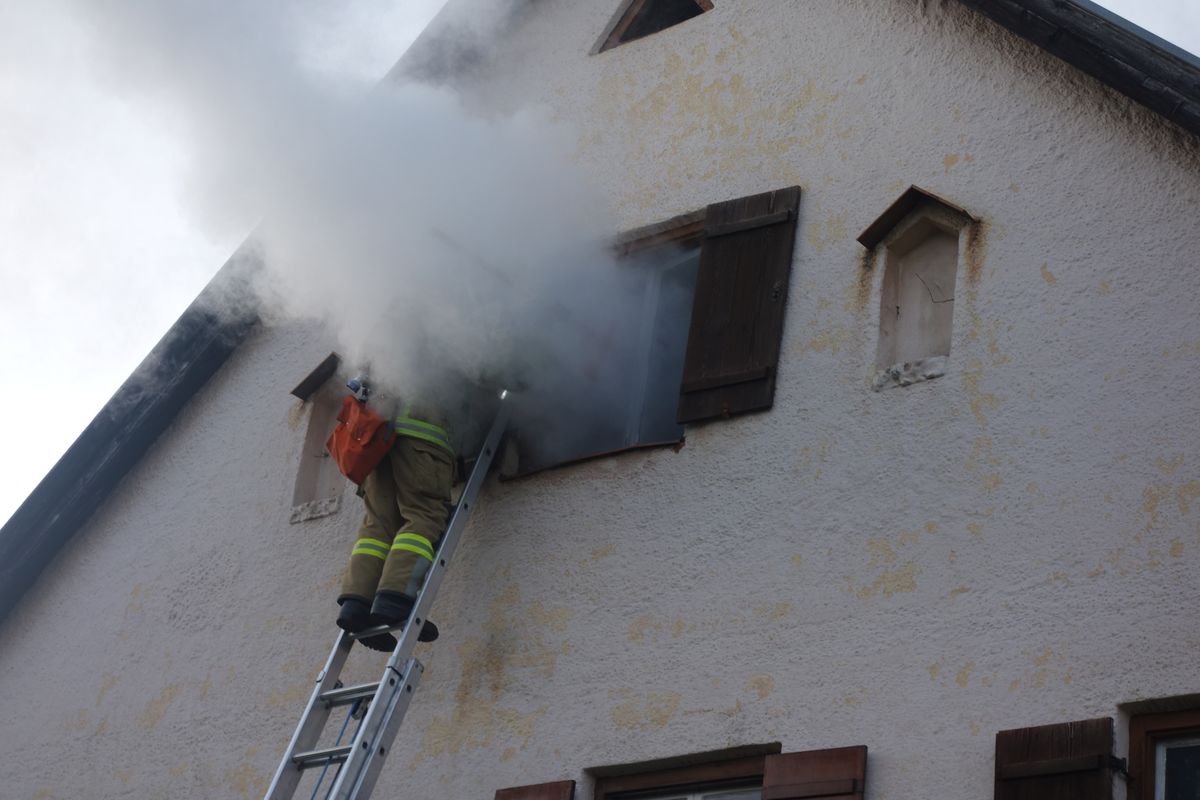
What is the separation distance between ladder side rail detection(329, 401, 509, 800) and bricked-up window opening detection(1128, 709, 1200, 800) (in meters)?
2.77

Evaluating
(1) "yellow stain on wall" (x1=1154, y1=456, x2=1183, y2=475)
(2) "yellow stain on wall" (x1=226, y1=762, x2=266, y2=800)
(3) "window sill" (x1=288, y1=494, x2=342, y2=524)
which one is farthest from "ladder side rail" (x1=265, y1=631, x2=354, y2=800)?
(1) "yellow stain on wall" (x1=1154, y1=456, x2=1183, y2=475)

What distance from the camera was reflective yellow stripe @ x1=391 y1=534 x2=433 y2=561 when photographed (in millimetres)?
7141

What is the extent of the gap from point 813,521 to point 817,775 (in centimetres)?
Result: 103

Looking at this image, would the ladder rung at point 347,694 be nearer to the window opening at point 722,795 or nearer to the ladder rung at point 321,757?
the ladder rung at point 321,757

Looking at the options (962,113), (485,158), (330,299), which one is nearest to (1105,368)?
(962,113)

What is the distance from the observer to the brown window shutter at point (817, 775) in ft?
19.0

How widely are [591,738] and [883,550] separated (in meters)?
1.33

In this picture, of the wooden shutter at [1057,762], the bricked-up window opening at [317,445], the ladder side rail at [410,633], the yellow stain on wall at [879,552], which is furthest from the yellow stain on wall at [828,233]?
the bricked-up window opening at [317,445]

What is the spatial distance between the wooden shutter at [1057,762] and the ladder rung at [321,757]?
8.00 ft

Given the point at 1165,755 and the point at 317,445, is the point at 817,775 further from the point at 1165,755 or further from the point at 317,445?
the point at 317,445

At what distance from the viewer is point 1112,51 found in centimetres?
632

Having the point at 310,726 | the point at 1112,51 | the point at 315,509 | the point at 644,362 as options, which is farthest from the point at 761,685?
the point at 315,509

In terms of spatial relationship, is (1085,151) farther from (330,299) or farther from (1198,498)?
(330,299)

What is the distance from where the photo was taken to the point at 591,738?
663 cm
